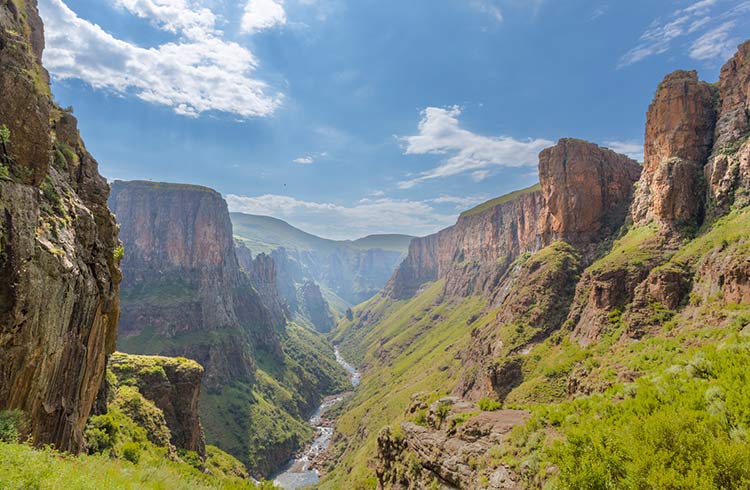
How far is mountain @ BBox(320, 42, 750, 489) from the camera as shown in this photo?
1235 centimetres

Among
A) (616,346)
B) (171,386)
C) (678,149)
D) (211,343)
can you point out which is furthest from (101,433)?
(211,343)

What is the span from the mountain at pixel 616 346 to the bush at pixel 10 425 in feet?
66.2

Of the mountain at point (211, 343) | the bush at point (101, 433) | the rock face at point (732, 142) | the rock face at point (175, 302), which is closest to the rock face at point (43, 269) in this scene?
the bush at point (101, 433)

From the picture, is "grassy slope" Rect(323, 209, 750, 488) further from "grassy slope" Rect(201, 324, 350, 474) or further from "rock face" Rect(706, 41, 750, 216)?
"grassy slope" Rect(201, 324, 350, 474)

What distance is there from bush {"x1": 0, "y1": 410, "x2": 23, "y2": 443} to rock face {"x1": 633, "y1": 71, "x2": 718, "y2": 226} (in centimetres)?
7828

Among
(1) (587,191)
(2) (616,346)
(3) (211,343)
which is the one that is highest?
(1) (587,191)

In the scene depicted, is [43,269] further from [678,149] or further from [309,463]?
[309,463]

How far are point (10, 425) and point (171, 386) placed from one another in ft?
160

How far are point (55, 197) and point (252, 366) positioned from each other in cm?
16500

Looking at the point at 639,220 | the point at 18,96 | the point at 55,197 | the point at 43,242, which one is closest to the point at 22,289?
the point at 43,242

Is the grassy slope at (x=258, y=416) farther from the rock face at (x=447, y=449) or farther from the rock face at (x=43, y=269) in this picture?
the rock face at (x=447, y=449)

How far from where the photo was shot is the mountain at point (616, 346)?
12352 mm

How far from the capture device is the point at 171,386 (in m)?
55.8

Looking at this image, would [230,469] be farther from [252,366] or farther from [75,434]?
[252,366]
